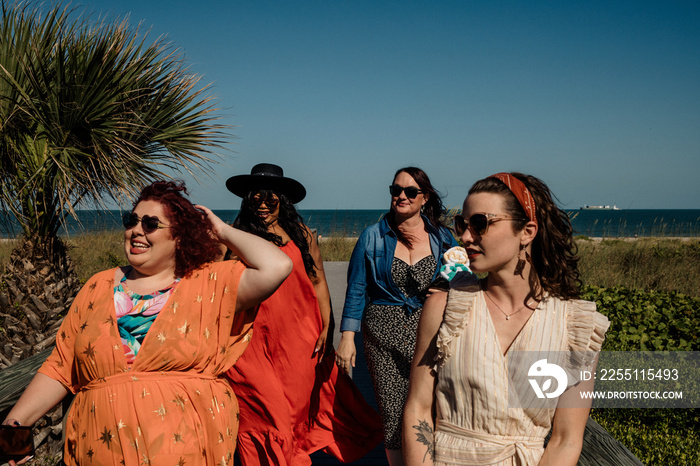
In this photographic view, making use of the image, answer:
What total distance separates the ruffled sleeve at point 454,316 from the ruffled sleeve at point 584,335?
339mm

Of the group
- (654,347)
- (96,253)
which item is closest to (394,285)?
(654,347)

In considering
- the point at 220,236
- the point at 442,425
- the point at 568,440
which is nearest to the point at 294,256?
the point at 220,236

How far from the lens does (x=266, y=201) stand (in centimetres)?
396

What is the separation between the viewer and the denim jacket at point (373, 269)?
→ 3633mm

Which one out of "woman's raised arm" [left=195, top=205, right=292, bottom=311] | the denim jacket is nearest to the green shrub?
the denim jacket

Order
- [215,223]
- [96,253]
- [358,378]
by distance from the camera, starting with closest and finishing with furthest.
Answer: [215,223] → [358,378] → [96,253]

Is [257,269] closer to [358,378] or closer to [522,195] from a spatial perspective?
[522,195]

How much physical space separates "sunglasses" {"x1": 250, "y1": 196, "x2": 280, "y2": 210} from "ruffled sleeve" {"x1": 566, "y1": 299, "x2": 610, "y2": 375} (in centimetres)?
261

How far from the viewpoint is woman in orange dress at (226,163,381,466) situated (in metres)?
3.34

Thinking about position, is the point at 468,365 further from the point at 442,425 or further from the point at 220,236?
the point at 220,236

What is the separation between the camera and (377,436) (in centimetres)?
382

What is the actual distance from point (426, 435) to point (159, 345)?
3.48 feet

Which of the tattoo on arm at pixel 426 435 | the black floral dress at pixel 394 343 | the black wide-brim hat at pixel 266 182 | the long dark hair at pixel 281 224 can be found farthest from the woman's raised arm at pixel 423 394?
the black wide-brim hat at pixel 266 182

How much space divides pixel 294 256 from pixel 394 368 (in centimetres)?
104
